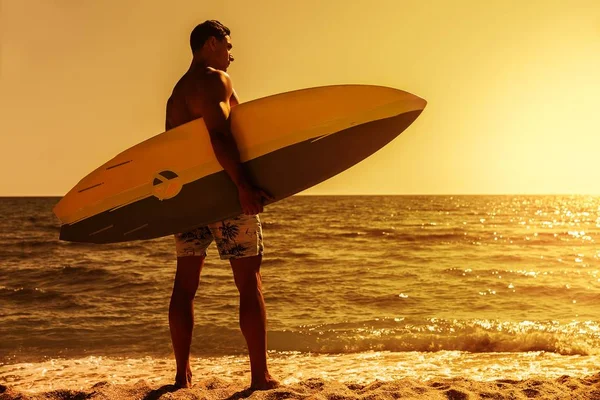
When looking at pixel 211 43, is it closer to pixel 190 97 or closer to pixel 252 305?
pixel 190 97

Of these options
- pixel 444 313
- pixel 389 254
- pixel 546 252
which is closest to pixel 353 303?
pixel 444 313

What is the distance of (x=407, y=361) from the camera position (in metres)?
4.71

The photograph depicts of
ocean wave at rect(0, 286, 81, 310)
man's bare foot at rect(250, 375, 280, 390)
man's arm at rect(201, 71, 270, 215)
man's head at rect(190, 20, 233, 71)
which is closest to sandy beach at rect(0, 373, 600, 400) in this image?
man's bare foot at rect(250, 375, 280, 390)

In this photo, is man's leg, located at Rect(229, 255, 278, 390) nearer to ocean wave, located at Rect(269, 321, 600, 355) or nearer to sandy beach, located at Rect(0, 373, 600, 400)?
Answer: sandy beach, located at Rect(0, 373, 600, 400)

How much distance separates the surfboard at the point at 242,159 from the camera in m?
3.06

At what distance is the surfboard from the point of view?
3.06 metres

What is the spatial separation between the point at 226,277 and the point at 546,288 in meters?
4.47

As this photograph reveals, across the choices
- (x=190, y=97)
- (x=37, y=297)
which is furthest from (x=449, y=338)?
(x=37, y=297)

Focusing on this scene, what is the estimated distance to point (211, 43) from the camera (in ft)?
9.38

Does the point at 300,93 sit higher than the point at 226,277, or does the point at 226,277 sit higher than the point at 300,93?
the point at 300,93

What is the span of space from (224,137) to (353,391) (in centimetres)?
136

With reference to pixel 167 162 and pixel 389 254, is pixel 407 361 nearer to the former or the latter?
pixel 167 162

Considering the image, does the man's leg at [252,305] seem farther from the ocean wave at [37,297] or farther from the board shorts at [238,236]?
the ocean wave at [37,297]

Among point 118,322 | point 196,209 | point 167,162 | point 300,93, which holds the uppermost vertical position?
point 300,93
